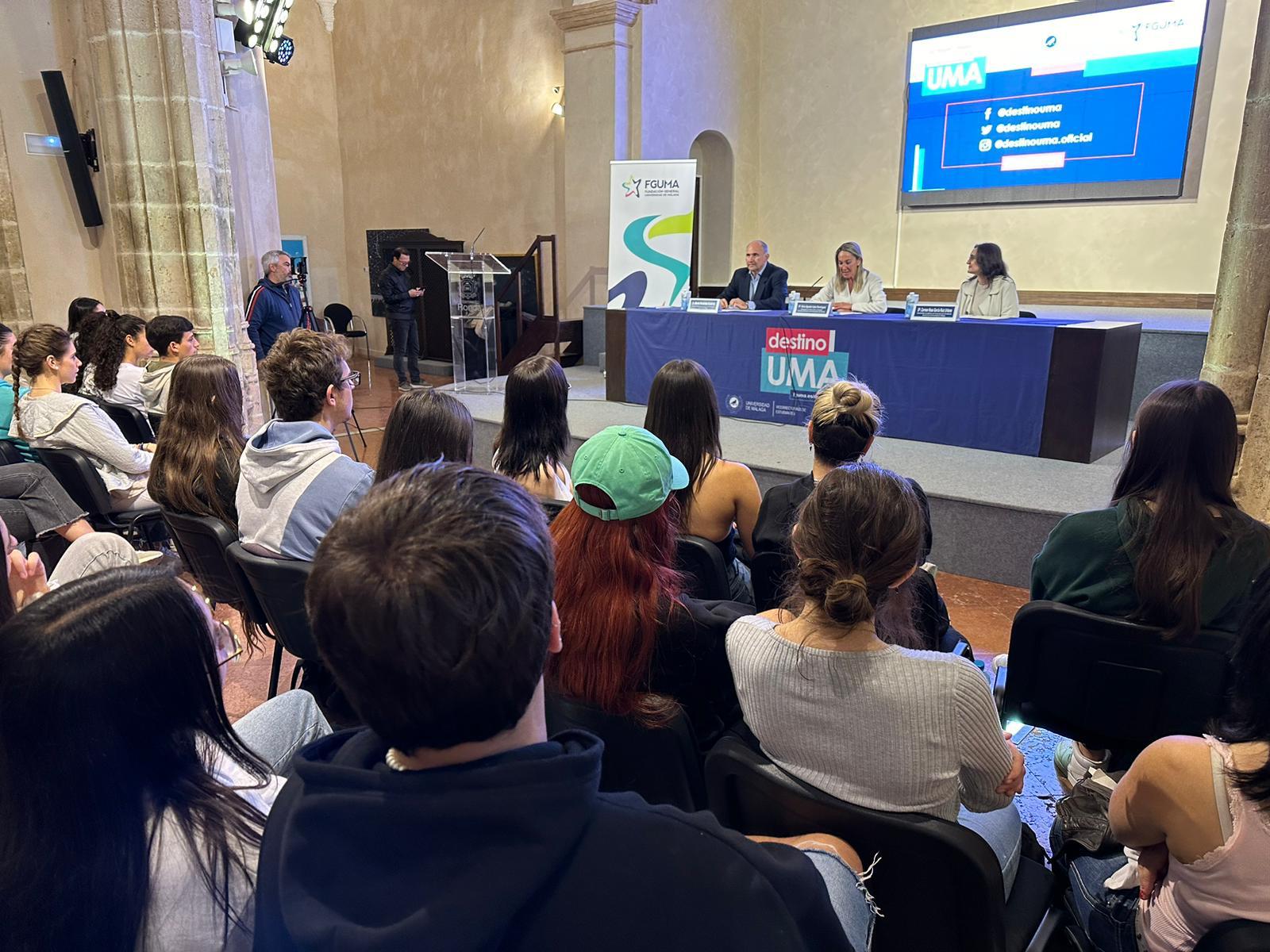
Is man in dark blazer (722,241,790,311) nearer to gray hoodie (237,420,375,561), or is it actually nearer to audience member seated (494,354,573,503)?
audience member seated (494,354,573,503)

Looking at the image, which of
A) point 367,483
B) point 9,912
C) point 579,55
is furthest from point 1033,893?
point 579,55

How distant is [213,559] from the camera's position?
241cm

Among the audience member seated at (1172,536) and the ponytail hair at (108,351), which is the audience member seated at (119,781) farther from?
the ponytail hair at (108,351)

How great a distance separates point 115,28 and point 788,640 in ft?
18.2

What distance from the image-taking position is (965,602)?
3.47 metres

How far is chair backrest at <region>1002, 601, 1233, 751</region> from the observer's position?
158cm

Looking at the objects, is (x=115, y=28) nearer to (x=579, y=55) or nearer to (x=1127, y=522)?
(x=579, y=55)

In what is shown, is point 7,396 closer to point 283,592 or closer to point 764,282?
point 283,592

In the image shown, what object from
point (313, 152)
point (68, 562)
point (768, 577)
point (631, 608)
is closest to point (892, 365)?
point (768, 577)

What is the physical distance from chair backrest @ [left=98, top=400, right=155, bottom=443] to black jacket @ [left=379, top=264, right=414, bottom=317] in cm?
512

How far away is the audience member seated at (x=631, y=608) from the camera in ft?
4.44

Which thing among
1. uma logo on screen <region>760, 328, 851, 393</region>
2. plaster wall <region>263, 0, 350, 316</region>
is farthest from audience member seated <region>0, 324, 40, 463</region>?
plaster wall <region>263, 0, 350, 316</region>

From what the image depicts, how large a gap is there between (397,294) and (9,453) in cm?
587

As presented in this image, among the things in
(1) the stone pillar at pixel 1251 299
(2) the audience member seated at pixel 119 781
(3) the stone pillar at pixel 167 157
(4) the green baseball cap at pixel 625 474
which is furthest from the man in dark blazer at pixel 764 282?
(2) the audience member seated at pixel 119 781
